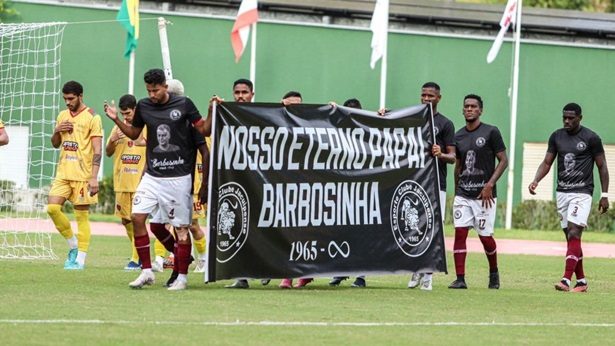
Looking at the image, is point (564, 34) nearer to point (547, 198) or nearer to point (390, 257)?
point (547, 198)

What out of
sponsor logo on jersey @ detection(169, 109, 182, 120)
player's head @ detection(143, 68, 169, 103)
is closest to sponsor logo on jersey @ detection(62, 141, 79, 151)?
player's head @ detection(143, 68, 169, 103)

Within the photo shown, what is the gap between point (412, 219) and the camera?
15977 mm

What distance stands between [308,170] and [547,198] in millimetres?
25376

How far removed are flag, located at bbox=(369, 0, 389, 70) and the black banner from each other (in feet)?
67.7

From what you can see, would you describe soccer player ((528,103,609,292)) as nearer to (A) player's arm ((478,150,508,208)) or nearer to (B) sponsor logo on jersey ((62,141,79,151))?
(A) player's arm ((478,150,508,208))

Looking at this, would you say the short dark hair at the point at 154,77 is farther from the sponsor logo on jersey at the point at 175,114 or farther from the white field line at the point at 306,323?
the white field line at the point at 306,323

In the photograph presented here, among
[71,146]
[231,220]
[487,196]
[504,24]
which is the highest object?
[504,24]

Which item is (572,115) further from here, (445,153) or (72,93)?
(72,93)

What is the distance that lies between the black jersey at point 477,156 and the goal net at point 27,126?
32.0 ft

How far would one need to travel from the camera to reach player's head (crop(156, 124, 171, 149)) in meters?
14.6

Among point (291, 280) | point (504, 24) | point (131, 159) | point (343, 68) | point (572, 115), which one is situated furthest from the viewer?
point (343, 68)

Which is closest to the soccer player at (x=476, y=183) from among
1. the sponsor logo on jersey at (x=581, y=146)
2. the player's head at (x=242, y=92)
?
the sponsor logo on jersey at (x=581, y=146)

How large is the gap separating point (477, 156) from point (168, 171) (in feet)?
13.1

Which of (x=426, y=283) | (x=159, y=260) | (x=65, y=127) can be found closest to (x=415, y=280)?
(x=426, y=283)
